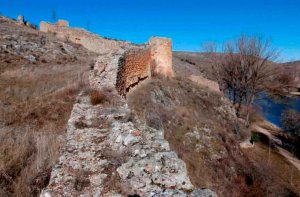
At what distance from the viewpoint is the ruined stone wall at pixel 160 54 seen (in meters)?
19.5

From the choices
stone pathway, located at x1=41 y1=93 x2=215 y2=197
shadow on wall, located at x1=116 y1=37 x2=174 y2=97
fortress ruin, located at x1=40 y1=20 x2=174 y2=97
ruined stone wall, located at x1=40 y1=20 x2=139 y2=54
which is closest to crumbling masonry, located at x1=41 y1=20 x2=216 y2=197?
stone pathway, located at x1=41 y1=93 x2=215 y2=197

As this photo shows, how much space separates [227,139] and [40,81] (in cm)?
1153

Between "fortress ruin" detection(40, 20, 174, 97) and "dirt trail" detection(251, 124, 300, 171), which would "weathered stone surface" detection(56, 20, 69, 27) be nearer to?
"fortress ruin" detection(40, 20, 174, 97)

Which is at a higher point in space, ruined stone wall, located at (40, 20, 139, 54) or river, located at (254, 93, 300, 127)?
ruined stone wall, located at (40, 20, 139, 54)

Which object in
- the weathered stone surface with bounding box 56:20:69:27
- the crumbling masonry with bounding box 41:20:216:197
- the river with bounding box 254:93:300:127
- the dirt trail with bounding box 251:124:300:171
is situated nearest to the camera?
the crumbling masonry with bounding box 41:20:216:197

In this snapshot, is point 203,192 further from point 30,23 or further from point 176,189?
point 30,23

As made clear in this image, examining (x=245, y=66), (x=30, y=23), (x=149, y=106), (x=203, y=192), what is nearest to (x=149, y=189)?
(x=203, y=192)

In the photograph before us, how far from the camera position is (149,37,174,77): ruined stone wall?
64.1ft

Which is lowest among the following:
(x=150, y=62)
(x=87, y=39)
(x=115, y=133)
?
(x=115, y=133)

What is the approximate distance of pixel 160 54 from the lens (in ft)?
65.4

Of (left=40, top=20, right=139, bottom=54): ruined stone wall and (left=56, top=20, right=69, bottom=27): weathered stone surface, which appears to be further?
(left=56, top=20, right=69, bottom=27): weathered stone surface

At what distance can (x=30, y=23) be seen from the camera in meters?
36.2

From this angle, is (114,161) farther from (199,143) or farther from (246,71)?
(246,71)

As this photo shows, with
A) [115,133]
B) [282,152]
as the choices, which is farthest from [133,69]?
[282,152]
